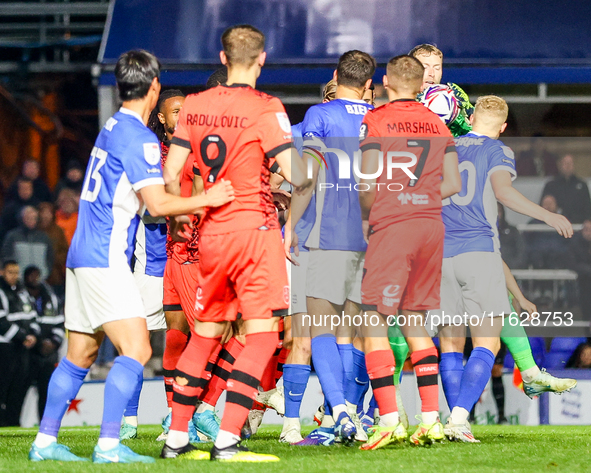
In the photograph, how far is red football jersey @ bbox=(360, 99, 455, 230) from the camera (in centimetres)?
496

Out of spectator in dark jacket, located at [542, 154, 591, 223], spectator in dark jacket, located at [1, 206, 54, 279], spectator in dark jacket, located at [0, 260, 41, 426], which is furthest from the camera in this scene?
spectator in dark jacket, located at [1, 206, 54, 279]

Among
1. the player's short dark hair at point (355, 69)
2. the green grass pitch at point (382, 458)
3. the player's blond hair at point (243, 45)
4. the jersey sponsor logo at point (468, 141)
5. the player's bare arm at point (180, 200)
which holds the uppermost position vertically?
the player's short dark hair at point (355, 69)

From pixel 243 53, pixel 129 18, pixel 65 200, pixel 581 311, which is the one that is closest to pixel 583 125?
pixel 581 311

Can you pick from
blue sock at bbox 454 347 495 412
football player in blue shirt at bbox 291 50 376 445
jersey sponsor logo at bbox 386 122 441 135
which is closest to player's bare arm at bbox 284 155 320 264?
football player in blue shirt at bbox 291 50 376 445

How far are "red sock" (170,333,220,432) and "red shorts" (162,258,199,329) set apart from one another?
102 cm

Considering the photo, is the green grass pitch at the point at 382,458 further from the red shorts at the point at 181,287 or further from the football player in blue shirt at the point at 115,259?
the red shorts at the point at 181,287

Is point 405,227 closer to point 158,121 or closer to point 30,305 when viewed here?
point 158,121

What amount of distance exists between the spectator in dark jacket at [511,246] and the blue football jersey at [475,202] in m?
4.21

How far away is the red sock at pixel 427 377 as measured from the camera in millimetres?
4957

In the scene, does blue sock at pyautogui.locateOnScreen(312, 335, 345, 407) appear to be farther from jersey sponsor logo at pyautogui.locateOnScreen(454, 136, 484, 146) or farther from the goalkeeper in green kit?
jersey sponsor logo at pyautogui.locateOnScreen(454, 136, 484, 146)

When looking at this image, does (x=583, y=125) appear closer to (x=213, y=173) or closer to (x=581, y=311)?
(x=581, y=311)

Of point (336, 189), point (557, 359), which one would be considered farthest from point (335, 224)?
point (557, 359)

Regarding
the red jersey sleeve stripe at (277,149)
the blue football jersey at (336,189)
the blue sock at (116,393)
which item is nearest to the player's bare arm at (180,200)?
the red jersey sleeve stripe at (277,149)

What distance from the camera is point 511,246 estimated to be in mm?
9859
